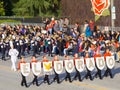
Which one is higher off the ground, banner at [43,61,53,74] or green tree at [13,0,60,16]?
green tree at [13,0,60,16]

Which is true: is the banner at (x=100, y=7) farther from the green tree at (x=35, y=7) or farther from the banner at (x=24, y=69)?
the green tree at (x=35, y=7)

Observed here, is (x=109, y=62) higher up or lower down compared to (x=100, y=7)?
lower down

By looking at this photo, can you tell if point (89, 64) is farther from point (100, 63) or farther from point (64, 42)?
point (64, 42)

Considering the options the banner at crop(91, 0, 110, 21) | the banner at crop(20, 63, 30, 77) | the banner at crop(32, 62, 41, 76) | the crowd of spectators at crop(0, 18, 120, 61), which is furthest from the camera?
the banner at crop(91, 0, 110, 21)

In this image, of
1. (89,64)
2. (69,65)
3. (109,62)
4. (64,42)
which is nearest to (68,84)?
(69,65)

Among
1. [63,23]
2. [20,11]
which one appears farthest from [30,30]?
[20,11]

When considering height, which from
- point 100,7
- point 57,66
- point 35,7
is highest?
point 100,7

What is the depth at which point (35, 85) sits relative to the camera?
24297 millimetres

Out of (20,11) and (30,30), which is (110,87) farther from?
(20,11)

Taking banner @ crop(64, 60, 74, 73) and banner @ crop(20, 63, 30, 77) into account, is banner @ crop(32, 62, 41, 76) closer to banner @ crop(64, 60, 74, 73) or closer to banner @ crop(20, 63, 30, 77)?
banner @ crop(20, 63, 30, 77)

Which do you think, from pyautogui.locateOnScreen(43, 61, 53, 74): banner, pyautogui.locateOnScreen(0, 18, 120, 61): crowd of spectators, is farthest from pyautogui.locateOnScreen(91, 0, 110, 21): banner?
pyautogui.locateOnScreen(43, 61, 53, 74): banner

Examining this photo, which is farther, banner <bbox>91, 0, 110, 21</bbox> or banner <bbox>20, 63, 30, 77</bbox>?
banner <bbox>91, 0, 110, 21</bbox>

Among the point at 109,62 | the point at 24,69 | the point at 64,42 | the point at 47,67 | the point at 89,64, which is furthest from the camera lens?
the point at 64,42

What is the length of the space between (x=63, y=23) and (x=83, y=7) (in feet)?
16.3
